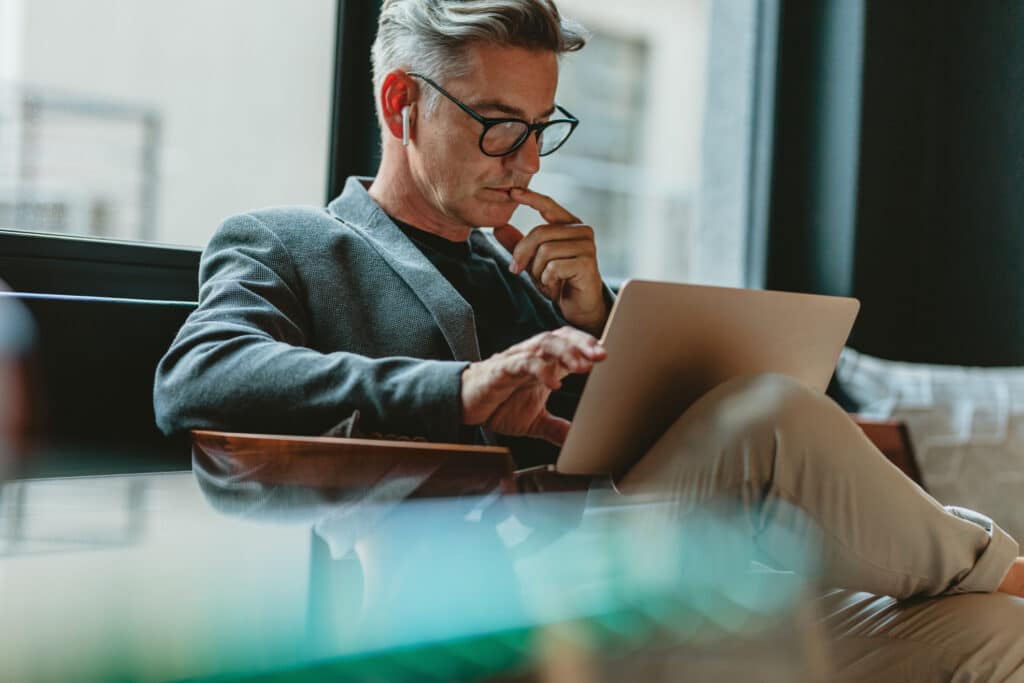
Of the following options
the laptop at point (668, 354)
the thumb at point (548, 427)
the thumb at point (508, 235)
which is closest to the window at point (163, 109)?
the thumb at point (508, 235)

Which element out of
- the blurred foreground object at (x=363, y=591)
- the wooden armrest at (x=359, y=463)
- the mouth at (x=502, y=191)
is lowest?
the blurred foreground object at (x=363, y=591)

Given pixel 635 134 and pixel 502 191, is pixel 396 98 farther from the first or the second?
pixel 635 134

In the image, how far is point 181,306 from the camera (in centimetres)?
151

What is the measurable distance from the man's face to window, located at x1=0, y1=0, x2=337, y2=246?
68 centimetres

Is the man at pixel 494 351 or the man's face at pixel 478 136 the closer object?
the man at pixel 494 351

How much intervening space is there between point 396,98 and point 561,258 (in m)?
0.35

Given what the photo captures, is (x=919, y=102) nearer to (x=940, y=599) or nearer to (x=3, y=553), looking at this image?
(x=940, y=599)

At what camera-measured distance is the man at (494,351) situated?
3.29 ft

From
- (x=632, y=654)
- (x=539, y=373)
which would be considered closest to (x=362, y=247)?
(x=539, y=373)

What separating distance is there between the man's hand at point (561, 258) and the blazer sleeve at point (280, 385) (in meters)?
0.40

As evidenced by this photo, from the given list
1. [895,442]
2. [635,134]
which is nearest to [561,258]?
[895,442]

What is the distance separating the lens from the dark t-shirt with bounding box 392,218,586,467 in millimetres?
1591

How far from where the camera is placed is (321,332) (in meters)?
1.40

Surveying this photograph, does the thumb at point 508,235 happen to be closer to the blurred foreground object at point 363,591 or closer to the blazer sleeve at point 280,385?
the blazer sleeve at point 280,385
